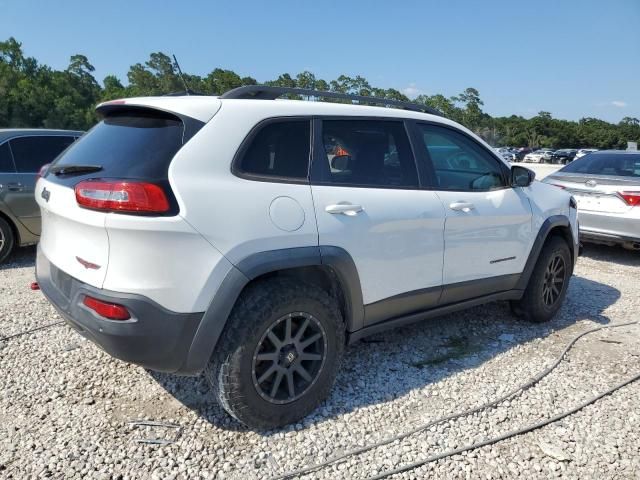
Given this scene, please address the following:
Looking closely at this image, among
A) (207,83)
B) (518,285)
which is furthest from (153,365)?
(207,83)

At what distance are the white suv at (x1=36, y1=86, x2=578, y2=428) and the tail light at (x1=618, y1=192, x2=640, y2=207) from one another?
155 inches

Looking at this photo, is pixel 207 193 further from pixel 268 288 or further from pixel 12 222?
pixel 12 222

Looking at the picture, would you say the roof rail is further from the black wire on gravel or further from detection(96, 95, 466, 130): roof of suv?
the black wire on gravel

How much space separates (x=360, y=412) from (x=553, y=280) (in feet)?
8.16

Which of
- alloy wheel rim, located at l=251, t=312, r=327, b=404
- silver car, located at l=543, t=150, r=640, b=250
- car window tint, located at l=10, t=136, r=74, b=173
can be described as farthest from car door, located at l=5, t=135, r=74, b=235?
silver car, located at l=543, t=150, r=640, b=250

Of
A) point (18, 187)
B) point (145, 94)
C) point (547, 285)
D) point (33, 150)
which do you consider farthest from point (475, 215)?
point (145, 94)

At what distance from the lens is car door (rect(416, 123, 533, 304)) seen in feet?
11.3

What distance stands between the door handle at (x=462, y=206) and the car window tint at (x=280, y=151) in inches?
47.2

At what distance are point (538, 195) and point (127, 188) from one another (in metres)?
3.40

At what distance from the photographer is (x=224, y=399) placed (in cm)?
252

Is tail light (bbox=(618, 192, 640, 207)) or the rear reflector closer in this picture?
the rear reflector

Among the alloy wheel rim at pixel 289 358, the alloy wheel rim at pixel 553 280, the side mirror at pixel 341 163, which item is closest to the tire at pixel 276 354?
the alloy wheel rim at pixel 289 358

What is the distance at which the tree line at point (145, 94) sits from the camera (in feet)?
112

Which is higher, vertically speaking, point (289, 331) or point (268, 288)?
point (268, 288)
